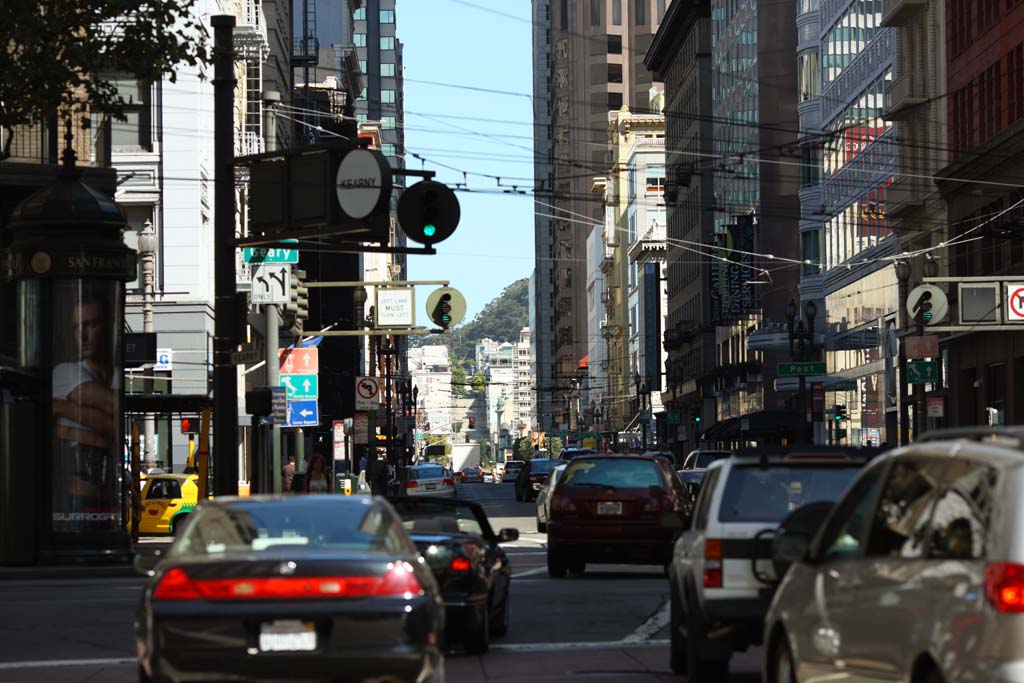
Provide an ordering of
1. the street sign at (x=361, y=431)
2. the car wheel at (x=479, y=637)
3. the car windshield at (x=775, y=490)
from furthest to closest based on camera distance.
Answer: the street sign at (x=361, y=431) → the car wheel at (x=479, y=637) → the car windshield at (x=775, y=490)

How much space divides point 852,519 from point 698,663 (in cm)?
415

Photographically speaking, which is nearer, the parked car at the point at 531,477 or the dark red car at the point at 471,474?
the parked car at the point at 531,477

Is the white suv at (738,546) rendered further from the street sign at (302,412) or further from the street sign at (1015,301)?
the street sign at (1015,301)

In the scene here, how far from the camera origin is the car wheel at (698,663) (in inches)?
555

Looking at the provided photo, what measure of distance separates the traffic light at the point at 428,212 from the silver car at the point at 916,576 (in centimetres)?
1390

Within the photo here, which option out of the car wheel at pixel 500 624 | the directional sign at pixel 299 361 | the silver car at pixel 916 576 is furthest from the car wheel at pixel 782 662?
the directional sign at pixel 299 361

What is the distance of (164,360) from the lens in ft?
164

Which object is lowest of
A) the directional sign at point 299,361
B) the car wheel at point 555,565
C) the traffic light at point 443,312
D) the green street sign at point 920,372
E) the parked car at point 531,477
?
the parked car at point 531,477


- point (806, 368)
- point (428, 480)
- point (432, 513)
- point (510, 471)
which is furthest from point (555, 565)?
point (510, 471)

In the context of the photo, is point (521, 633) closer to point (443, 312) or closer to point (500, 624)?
point (500, 624)

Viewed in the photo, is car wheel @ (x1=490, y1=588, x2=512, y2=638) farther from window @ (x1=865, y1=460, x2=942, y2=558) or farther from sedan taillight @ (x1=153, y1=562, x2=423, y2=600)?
window @ (x1=865, y1=460, x2=942, y2=558)

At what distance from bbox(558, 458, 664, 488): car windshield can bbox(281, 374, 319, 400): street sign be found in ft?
45.1

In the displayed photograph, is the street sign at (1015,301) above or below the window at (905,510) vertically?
above

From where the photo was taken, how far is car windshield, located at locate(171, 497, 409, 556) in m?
11.6
